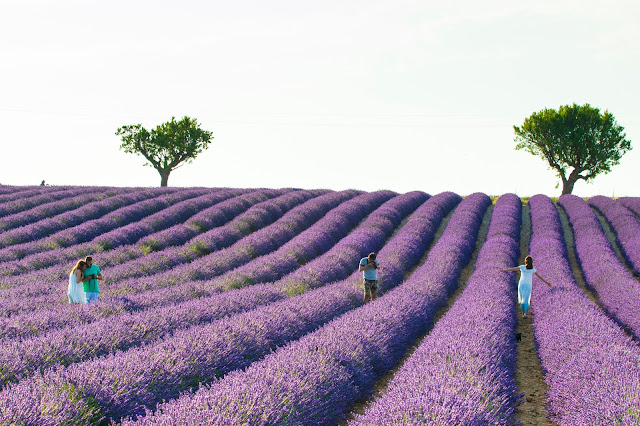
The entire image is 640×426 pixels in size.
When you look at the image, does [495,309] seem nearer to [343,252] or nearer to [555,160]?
[343,252]

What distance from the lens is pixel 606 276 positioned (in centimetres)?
1095

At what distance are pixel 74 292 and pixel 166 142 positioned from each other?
30546 mm

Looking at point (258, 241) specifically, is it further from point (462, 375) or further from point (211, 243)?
point (462, 375)

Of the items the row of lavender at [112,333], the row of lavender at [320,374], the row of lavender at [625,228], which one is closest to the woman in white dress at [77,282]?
the row of lavender at [112,333]

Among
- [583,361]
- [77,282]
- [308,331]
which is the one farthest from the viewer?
[77,282]

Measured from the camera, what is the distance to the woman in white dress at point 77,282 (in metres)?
8.30

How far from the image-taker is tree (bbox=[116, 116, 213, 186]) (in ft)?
123

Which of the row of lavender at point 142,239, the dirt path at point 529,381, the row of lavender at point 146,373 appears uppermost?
the row of lavender at point 142,239

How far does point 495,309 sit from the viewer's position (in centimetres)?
745

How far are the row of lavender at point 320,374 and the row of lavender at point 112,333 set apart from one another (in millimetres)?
1601

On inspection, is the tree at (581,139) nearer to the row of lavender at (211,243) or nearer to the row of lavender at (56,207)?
the row of lavender at (211,243)

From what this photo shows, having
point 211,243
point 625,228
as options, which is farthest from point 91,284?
point 625,228

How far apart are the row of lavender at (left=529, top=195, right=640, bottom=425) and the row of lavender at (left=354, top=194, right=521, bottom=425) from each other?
0.46 m

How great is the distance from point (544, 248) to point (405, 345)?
8609 mm
